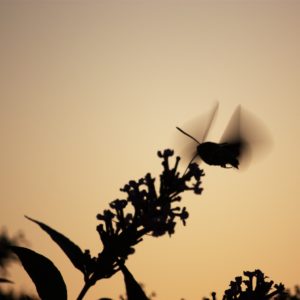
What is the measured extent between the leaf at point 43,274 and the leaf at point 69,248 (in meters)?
0.15

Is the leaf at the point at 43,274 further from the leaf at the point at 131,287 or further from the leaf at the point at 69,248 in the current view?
the leaf at the point at 131,287

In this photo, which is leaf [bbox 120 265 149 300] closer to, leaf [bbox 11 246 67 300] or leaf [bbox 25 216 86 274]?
leaf [bbox 25 216 86 274]

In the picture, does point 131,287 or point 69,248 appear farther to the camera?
point 69,248

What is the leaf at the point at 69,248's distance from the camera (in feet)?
9.04

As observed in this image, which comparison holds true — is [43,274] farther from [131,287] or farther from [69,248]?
[131,287]

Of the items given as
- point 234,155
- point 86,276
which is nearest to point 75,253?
point 86,276

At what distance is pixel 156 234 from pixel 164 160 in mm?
562

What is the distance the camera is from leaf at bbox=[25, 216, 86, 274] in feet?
9.04

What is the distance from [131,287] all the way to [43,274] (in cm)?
60

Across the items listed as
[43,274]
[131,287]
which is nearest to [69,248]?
[43,274]

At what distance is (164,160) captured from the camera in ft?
9.96

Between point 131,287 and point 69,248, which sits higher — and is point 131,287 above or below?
below

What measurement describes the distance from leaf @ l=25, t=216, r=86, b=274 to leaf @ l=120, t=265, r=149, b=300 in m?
0.26

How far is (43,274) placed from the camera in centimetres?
285
